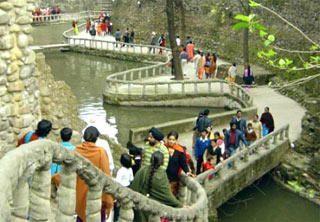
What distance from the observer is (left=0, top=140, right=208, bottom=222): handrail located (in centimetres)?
358

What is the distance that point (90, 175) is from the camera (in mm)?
4852

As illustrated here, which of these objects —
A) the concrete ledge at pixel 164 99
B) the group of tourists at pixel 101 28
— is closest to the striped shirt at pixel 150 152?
the concrete ledge at pixel 164 99

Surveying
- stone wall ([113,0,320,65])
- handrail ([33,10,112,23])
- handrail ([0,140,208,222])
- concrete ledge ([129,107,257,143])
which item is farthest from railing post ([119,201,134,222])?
handrail ([33,10,112,23])

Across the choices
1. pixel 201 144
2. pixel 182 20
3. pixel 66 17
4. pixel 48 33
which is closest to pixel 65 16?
pixel 66 17

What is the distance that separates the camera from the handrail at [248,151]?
1187cm

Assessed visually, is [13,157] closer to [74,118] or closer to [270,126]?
[74,118]

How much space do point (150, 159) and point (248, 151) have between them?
7038 mm

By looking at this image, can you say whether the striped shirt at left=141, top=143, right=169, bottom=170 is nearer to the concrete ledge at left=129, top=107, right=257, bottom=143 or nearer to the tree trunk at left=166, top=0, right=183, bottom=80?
the concrete ledge at left=129, top=107, right=257, bottom=143

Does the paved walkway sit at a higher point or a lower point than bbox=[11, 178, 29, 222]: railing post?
lower

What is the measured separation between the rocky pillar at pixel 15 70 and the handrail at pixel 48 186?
8.31 ft

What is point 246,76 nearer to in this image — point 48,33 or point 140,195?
point 140,195

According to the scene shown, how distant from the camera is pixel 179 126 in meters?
16.6

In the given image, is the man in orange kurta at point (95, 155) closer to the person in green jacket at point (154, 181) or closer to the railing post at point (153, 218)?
the railing post at point (153, 218)

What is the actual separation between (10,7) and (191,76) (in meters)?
19.5
